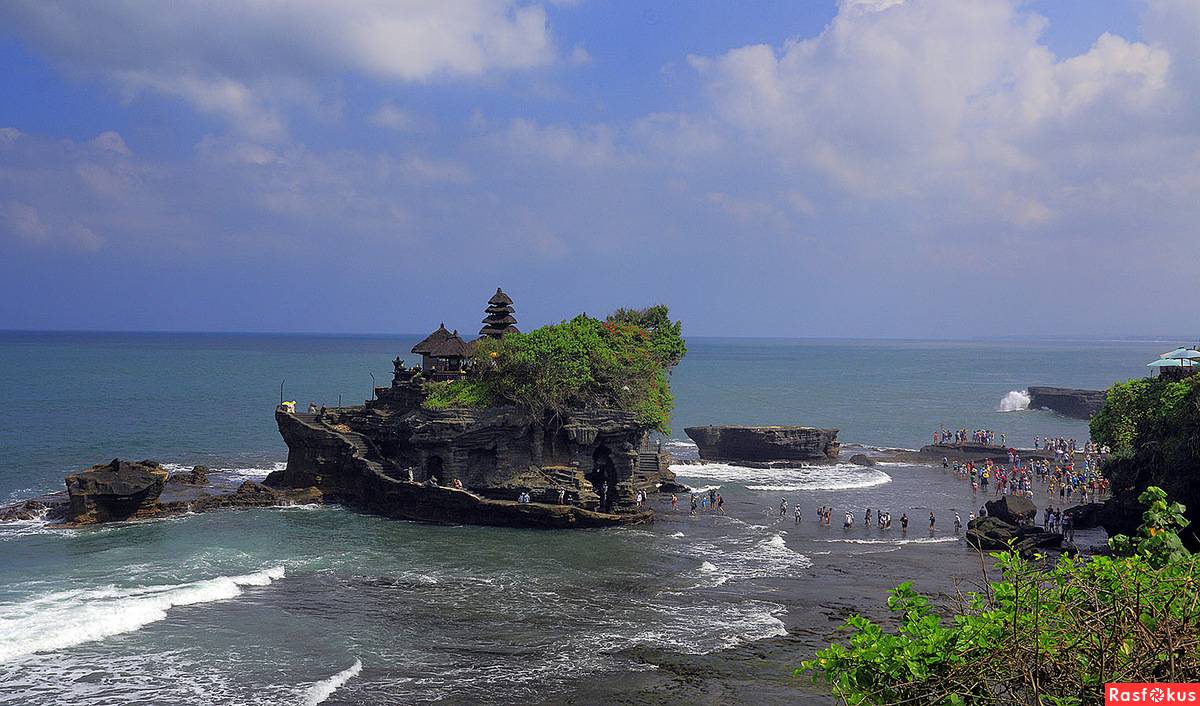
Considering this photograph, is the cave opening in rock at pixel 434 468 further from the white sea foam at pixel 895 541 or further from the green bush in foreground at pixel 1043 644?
the green bush in foreground at pixel 1043 644

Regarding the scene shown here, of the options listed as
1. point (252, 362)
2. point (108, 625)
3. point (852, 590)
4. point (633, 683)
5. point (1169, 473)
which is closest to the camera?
point (633, 683)

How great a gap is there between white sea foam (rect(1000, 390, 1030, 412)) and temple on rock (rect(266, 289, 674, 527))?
7496cm

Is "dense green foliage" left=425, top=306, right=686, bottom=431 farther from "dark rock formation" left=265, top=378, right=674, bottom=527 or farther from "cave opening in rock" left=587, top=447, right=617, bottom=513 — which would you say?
"cave opening in rock" left=587, top=447, right=617, bottom=513

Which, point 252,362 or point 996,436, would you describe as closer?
point 996,436

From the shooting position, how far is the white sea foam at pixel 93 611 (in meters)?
24.0

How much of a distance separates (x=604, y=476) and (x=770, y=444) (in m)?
20.7

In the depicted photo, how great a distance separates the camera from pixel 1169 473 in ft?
107

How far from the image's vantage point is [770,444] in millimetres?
63438

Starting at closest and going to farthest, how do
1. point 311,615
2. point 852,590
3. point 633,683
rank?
1. point 633,683
2. point 311,615
3. point 852,590

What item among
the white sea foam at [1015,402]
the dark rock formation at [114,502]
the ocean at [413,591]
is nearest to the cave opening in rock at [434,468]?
the ocean at [413,591]

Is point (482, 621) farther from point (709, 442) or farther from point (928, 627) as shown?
point (709, 442)

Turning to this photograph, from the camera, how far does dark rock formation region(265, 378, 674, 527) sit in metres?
41.2

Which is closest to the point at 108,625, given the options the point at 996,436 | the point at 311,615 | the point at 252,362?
the point at 311,615

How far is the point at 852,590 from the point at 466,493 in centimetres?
1898
